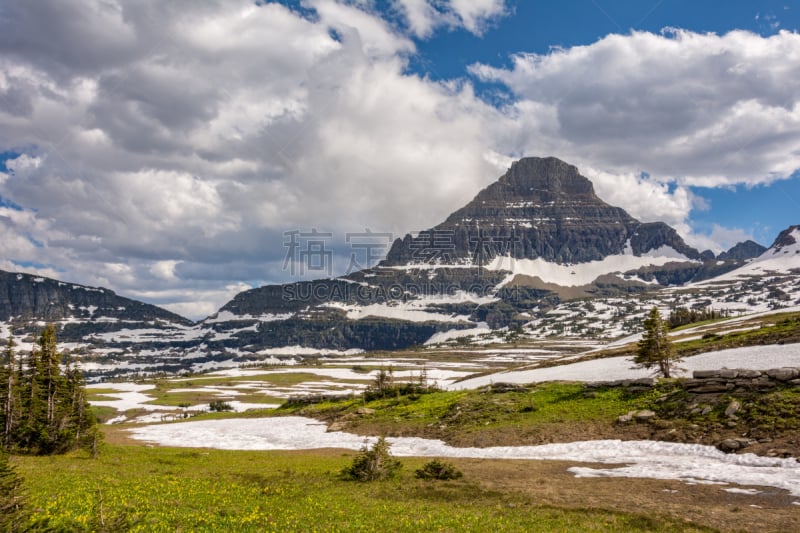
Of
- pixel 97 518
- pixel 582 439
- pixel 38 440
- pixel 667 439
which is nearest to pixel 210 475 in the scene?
pixel 97 518

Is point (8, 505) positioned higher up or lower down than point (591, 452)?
higher up

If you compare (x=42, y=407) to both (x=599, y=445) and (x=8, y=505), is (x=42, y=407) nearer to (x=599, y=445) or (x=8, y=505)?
(x=8, y=505)

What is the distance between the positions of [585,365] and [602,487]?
51.2 meters

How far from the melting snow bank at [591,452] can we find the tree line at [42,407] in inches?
531

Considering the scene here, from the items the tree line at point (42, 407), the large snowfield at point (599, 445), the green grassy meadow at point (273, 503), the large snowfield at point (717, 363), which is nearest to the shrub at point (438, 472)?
the green grassy meadow at point (273, 503)

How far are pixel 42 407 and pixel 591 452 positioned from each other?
45.3 m

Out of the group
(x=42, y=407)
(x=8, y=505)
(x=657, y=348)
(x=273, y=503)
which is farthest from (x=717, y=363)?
(x=42, y=407)

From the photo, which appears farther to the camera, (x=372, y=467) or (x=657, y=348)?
(x=657, y=348)

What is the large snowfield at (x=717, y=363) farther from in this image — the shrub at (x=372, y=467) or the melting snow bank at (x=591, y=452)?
the shrub at (x=372, y=467)

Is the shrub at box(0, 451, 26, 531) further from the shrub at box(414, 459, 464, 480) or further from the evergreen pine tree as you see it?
the evergreen pine tree

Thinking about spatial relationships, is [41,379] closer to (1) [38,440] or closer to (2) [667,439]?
(1) [38,440]

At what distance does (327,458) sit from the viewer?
40.1 metres

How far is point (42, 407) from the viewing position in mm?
39875

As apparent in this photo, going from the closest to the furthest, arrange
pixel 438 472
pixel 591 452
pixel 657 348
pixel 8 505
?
pixel 8 505
pixel 438 472
pixel 591 452
pixel 657 348
